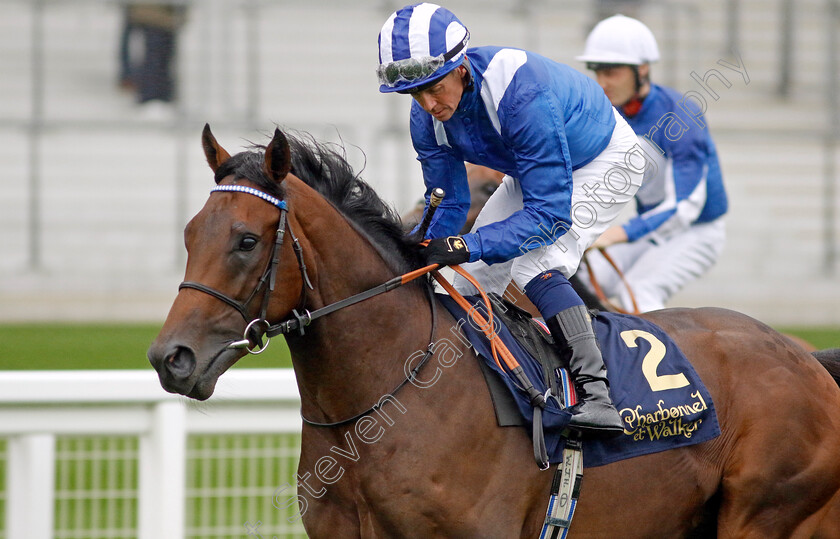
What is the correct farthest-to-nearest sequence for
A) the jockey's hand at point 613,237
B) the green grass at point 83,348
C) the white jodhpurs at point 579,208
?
the green grass at point 83,348, the jockey's hand at point 613,237, the white jodhpurs at point 579,208

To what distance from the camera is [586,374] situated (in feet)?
8.52

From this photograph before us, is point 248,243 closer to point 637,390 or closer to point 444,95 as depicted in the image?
point 444,95

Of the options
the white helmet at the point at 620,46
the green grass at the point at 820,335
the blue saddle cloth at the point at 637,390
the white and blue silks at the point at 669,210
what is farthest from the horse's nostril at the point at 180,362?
the green grass at the point at 820,335

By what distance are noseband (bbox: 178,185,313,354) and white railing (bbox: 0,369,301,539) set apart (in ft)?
3.25

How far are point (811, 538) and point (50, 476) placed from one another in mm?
2336

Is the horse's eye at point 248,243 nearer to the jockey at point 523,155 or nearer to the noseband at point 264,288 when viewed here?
the noseband at point 264,288

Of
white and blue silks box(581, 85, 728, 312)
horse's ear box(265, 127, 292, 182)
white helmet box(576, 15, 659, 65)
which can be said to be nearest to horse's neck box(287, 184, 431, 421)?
horse's ear box(265, 127, 292, 182)

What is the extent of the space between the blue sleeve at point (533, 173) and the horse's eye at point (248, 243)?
578 mm

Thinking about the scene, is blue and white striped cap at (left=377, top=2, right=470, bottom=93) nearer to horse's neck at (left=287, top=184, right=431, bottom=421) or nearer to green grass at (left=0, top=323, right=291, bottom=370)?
horse's neck at (left=287, top=184, right=431, bottom=421)

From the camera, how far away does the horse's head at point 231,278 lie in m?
2.21

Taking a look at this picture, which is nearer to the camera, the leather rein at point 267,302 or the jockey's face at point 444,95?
the leather rein at point 267,302

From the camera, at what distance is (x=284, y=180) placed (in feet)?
7.96

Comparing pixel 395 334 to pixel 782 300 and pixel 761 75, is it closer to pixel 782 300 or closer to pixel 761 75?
pixel 782 300

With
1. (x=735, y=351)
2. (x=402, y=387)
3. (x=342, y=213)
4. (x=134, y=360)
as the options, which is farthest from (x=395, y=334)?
(x=134, y=360)
